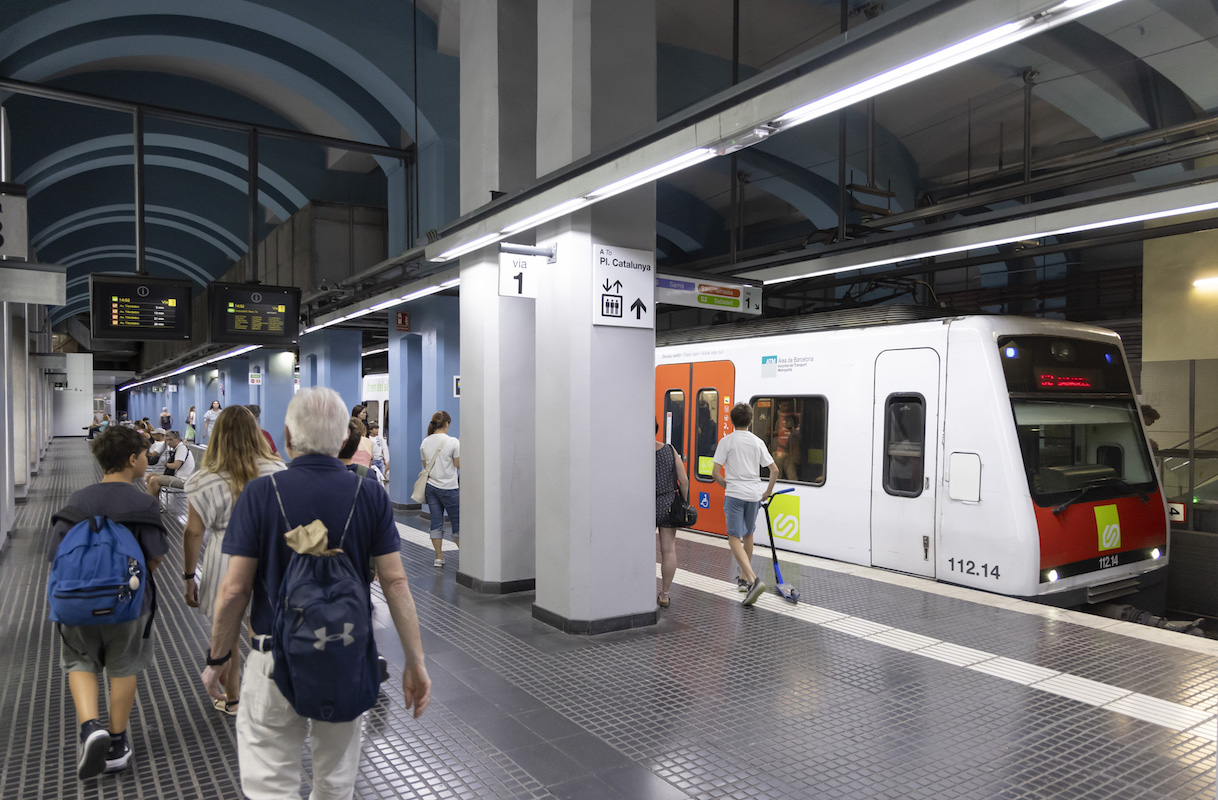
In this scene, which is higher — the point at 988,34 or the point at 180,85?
the point at 180,85

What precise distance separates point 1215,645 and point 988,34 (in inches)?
202

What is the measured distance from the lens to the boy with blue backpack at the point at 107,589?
11.2 ft

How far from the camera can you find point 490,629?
579cm

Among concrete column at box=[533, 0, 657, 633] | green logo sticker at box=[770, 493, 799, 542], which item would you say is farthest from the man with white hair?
green logo sticker at box=[770, 493, 799, 542]

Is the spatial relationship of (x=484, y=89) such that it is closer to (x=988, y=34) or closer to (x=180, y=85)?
(x=988, y=34)

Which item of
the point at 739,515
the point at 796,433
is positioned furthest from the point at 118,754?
the point at 796,433

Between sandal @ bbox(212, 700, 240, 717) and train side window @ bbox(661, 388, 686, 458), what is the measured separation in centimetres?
660

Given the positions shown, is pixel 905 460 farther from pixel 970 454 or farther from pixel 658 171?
pixel 658 171

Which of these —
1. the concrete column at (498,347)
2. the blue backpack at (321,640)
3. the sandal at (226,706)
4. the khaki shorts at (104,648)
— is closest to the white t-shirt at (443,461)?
the concrete column at (498,347)

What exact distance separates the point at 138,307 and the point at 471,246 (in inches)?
221

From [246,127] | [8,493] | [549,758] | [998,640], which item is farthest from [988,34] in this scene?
[8,493]

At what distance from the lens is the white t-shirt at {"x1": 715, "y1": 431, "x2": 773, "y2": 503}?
650 centimetres

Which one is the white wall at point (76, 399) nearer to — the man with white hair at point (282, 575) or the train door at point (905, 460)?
the train door at point (905, 460)

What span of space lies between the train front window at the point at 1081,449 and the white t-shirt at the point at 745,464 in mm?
2150
